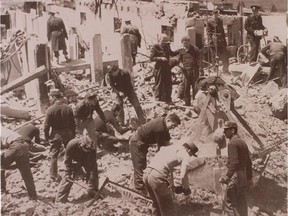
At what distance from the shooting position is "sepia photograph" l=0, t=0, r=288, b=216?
228 inches

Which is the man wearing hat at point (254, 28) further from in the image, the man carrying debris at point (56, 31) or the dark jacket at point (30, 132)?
the dark jacket at point (30, 132)

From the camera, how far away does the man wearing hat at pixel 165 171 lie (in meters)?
5.39

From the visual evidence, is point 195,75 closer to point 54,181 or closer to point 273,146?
point 273,146

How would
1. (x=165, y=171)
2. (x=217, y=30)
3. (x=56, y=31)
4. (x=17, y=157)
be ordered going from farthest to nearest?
(x=56, y=31)
(x=217, y=30)
(x=17, y=157)
(x=165, y=171)

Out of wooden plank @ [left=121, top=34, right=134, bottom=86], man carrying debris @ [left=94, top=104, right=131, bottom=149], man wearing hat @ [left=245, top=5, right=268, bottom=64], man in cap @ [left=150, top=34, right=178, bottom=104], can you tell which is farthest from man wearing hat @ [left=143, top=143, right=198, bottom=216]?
man wearing hat @ [left=245, top=5, right=268, bottom=64]

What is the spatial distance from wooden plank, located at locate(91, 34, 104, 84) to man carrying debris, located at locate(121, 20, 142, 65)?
19.5 inches

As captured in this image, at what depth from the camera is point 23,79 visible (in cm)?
646

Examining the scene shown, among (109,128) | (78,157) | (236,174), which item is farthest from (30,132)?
(236,174)

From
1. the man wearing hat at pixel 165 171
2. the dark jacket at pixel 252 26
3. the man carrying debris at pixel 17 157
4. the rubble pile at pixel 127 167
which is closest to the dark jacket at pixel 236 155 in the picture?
the man wearing hat at pixel 165 171

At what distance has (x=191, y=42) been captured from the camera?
26.0ft

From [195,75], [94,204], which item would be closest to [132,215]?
[94,204]

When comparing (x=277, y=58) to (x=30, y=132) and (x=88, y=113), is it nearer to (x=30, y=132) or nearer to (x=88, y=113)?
(x=88, y=113)

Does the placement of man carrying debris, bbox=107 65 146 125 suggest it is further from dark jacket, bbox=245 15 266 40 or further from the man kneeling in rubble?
dark jacket, bbox=245 15 266 40

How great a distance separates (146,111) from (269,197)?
200cm
